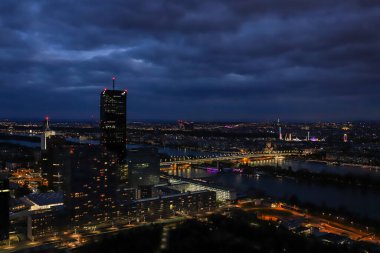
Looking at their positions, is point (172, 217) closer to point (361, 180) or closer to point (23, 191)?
point (23, 191)

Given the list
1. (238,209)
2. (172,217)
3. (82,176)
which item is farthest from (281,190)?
(82,176)

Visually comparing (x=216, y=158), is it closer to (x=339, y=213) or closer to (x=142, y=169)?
(x=142, y=169)

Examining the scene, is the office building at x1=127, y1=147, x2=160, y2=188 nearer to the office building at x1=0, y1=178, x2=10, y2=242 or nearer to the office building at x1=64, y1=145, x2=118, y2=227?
the office building at x1=64, y1=145, x2=118, y2=227

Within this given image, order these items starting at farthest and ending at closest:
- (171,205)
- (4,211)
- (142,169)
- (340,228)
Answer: (142,169), (171,205), (340,228), (4,211)

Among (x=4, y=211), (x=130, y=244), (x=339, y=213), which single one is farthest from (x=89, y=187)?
(x=339, y=213)

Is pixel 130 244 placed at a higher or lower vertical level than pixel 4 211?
lower

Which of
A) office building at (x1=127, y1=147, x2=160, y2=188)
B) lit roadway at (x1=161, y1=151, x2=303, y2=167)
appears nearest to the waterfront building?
office building at (x1=127, y1=147, x2=160, y2=188)
